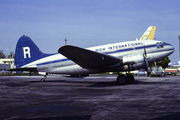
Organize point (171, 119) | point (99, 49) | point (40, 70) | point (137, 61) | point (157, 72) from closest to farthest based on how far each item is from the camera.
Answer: point (171, 119)
point (137, 61)
point (99, 49)
point (40, 70)
point (157, 72)

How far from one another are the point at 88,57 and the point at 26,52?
11.3 meters

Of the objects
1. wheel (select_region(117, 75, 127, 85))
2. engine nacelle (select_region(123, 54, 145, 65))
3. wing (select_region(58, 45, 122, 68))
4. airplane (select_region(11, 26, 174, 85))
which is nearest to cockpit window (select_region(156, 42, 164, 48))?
airplane (select_region(11, 26, 174, 85))

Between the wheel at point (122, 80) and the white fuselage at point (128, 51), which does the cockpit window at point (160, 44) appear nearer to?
the white fuselage at point (128, 51)

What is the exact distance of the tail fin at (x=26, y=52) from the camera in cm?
2794

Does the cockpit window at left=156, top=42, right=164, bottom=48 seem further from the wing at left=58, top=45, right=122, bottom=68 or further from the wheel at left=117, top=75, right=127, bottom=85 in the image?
the wheel at left=117, top=75, right=127, bottom=85

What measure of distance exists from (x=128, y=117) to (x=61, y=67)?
19.8 m

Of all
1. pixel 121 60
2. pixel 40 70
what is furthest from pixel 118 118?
pixel 40 70

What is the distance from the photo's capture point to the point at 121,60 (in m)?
22.7

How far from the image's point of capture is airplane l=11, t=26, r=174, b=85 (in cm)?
2184

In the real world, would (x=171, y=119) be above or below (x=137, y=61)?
below

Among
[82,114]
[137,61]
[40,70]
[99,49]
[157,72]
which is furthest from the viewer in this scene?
[157,72]

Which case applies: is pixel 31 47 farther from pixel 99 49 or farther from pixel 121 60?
pixel 121 60

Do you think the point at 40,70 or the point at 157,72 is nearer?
the point at 40,70

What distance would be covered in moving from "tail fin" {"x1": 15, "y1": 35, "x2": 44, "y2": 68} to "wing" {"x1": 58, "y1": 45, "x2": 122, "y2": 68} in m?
7.57
